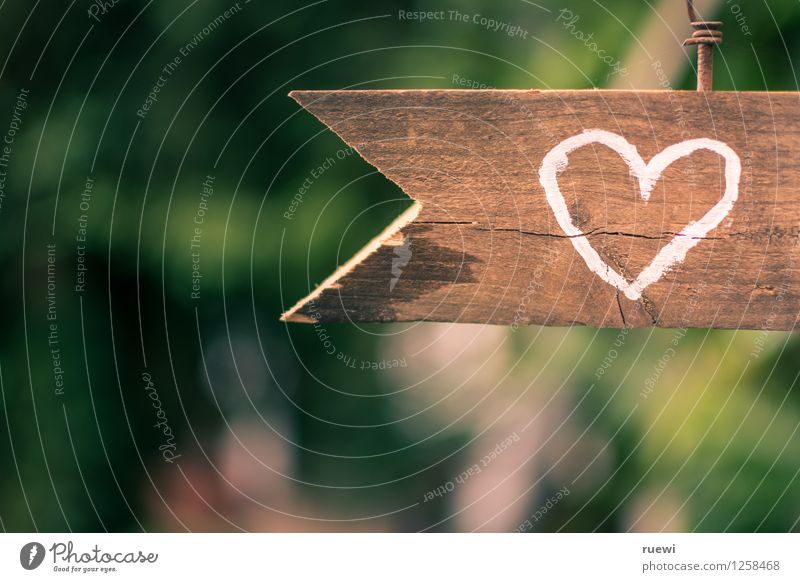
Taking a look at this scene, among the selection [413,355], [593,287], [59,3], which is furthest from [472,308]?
[59,3]

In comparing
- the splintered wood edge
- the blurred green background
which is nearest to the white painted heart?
the splintered wood edge

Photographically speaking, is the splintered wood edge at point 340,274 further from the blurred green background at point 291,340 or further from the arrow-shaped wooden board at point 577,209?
the blurred green background at point 291,340

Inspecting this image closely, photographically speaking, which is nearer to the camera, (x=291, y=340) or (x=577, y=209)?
(x=577, y=209)

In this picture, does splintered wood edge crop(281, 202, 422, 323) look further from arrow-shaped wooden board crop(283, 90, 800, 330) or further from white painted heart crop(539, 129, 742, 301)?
white painted heart crop(539, 129, 742, 301)

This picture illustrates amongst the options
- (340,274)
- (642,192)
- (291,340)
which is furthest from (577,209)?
(291,340)

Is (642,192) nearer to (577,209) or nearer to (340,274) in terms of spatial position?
(577,209)

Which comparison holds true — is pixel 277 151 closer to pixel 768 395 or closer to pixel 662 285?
pixel 662 285

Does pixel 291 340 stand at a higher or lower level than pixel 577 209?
lower
